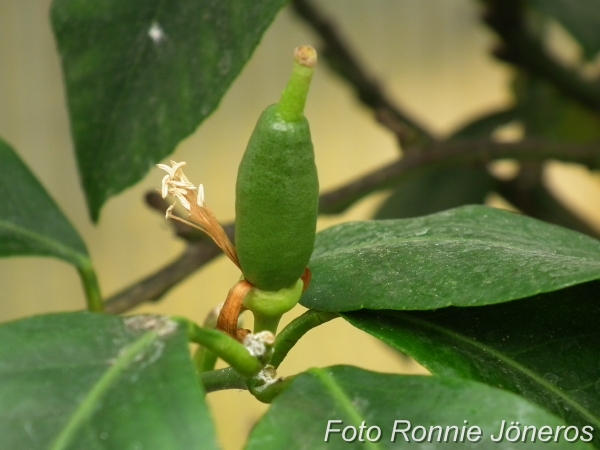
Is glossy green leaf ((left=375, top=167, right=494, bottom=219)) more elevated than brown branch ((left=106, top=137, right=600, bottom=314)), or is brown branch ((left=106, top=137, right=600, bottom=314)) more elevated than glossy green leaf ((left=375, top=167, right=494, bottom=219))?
brown branch ((left=106, top=137, right=600, bottom=314))

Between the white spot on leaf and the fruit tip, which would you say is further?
the white spot on leaf

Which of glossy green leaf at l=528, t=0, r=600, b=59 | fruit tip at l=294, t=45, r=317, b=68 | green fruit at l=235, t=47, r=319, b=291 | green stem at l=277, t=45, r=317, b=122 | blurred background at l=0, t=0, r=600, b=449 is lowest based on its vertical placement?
blurred background at l=0, t=0, r=600, b=449

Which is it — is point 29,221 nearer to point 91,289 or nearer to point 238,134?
point 91,289

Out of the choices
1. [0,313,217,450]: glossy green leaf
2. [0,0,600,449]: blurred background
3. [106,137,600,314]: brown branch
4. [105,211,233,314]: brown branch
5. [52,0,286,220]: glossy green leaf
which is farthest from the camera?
[0,0,600,449]: blurred background

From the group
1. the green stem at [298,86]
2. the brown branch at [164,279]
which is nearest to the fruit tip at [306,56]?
the green stem at [298,86]

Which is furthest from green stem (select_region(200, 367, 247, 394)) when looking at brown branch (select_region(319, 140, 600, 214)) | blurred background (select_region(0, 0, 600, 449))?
blurred background (select_region(0, 0, 600, 449))

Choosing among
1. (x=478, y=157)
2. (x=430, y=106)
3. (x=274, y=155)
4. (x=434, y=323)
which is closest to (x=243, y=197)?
(x=274, y=155)

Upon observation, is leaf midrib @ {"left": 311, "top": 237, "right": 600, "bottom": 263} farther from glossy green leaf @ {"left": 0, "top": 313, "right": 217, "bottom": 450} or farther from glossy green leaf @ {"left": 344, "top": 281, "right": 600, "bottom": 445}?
glossy green leaf @ {"left": 0, "top": 313, "right": 217, "bottom": 450}

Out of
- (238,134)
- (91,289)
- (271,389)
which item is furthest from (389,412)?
(238,134)
